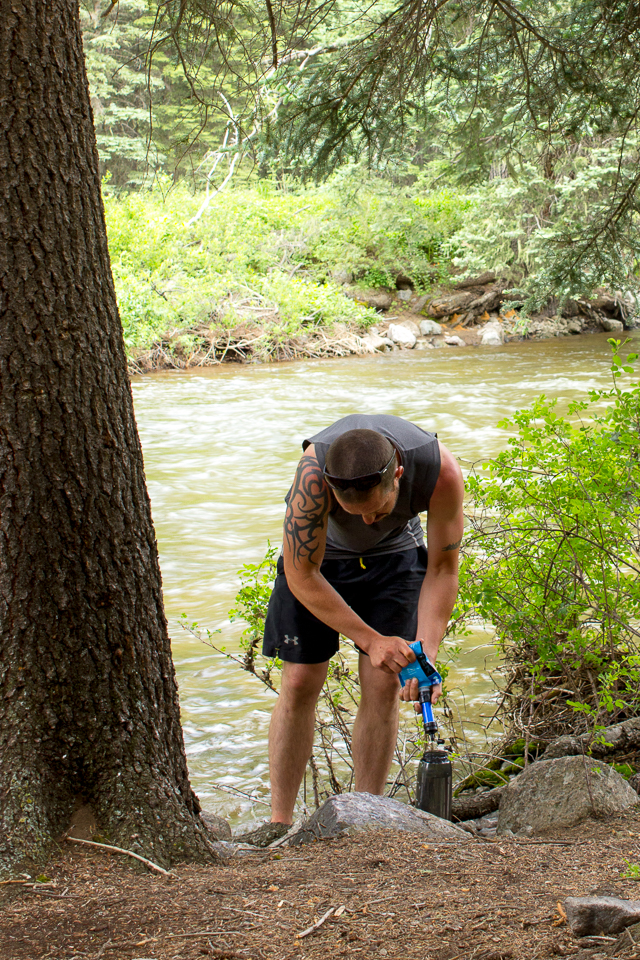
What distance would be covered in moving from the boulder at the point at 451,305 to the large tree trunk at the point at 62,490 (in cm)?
2331

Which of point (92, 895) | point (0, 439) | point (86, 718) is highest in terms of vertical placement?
point (0, 439)

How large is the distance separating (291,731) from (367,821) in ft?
2.08

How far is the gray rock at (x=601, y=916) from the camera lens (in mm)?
1839

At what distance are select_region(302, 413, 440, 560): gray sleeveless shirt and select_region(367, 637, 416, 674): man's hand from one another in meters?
0.42

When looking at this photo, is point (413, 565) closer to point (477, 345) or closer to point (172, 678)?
point (172, 678)

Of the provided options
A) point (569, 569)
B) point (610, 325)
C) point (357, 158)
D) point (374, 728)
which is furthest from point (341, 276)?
point (374, 728)

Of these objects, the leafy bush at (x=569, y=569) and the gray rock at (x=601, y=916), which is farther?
the leafy bush at (x=569, y=569)

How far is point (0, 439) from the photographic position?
2193 mm

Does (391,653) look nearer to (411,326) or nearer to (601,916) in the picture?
(601,916)

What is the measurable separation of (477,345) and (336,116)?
57.0 ft

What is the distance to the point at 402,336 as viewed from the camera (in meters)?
22.5

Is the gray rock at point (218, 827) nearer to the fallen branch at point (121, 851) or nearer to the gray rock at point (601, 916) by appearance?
the fallen branch at point (121, 851)

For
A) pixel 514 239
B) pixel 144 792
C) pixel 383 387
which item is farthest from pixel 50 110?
pixel 514 239

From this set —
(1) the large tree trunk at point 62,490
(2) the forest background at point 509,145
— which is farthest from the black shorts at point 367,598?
(1) the large tree trunk at point 62,490
